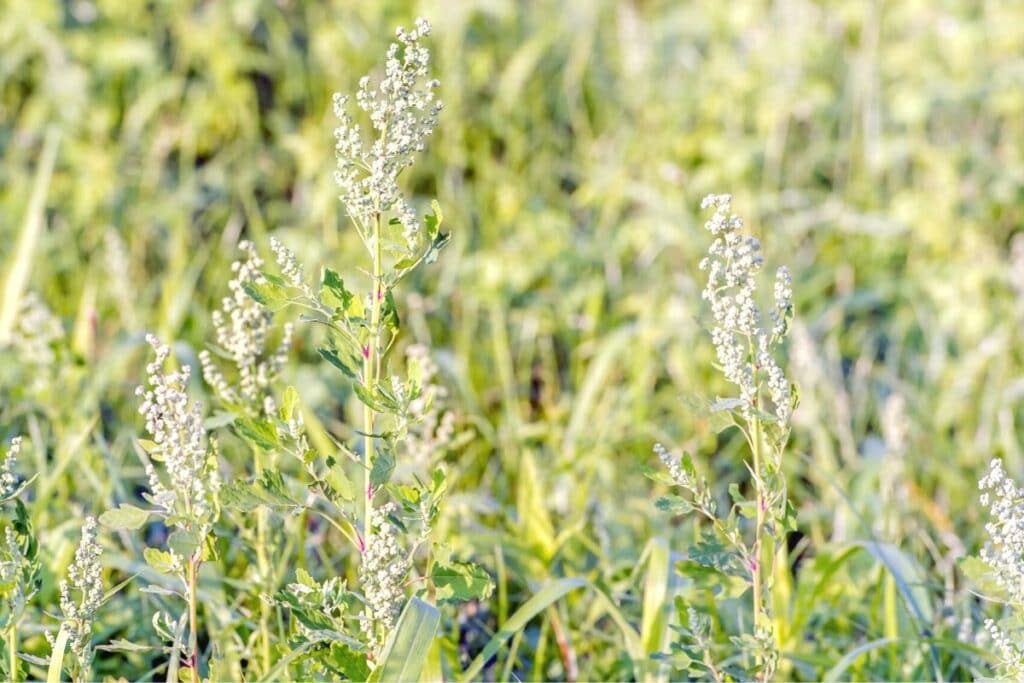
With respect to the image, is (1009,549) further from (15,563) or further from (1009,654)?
(15,563)

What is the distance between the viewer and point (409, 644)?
1.47 metres

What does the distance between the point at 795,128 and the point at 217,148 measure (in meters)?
1.99

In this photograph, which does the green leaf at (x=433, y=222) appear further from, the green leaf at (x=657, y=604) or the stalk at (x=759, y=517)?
the green leaf at (x=657, y=604)

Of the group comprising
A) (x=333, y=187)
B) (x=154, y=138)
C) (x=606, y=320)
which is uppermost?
(x=154, y=138)

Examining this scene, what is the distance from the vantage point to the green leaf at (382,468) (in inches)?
59.1

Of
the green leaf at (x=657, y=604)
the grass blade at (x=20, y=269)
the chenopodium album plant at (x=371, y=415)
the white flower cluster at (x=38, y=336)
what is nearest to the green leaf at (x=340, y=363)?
the chenopodium album plant at (x=371, y=415)

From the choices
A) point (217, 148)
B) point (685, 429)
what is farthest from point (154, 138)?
point (685, 429)

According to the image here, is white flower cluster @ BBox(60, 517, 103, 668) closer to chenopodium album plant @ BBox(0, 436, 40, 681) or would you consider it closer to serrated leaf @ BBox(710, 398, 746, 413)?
chenopodium album plant @ BBox(0, 436, 40, 681)

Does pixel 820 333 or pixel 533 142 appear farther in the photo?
pixel 533 142

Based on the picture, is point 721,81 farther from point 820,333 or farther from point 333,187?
point 333,187

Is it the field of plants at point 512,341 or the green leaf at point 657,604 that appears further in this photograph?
the green leaf at point 657,604

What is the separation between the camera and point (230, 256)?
142 inches

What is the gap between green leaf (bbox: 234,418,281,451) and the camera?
1476 mm

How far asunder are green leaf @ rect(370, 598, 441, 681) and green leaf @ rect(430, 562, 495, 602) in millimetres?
55
